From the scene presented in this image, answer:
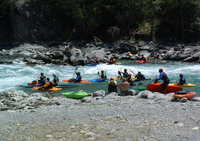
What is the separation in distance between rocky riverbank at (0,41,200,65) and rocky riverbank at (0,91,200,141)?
24.8 meters

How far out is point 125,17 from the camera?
58062mm

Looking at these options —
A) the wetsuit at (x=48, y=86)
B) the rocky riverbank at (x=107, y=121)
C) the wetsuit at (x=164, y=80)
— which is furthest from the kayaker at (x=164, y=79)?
the wetsuit at (x=48, y=86)

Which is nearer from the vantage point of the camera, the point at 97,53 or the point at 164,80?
the point at 164,80

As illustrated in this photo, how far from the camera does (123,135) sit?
9.90 metres

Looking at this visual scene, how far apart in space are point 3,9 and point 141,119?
5692cm

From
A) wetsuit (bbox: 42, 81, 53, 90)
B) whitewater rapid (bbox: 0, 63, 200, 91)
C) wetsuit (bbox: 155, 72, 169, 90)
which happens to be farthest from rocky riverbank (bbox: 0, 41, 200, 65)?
wetsuit (bbox: 155, 72, 169, 90)

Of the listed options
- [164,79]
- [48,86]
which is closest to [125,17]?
[48,86]

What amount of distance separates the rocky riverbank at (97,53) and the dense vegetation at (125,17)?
15.7 feet

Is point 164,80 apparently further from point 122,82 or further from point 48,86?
point 48,86

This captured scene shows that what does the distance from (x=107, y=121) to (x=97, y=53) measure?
34880mm

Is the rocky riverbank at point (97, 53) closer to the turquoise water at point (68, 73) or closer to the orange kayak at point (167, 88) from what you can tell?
the turquoise water at point (68, 73)

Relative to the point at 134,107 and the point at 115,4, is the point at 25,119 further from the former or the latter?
the point at 115,4

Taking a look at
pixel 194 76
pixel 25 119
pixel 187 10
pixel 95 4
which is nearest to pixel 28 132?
pixel 25 119

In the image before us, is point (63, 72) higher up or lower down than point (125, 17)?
lower down
